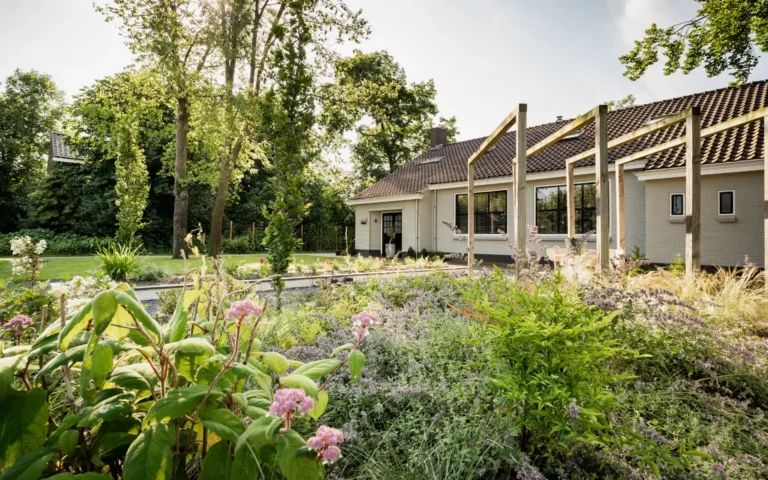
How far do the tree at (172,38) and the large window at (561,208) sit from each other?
45.9ft

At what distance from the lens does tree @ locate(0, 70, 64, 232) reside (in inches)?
1030

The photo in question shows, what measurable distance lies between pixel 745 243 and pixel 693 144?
26.6 feet

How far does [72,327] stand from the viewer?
926mm

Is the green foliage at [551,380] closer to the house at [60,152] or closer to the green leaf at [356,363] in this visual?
the green leaf at [356,363]

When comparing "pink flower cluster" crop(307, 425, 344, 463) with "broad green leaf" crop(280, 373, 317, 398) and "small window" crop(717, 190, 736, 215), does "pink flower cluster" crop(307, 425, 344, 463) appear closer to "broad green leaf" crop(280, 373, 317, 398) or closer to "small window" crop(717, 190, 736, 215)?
"broad green leaf" crop(280, 373, 317, 398)

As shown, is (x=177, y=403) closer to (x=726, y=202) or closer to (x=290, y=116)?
(x=290, y=116)

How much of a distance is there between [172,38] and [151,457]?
17.6 meters

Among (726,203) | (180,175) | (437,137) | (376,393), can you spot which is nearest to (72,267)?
(180,175)

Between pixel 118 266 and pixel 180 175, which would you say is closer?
pixel 118 266

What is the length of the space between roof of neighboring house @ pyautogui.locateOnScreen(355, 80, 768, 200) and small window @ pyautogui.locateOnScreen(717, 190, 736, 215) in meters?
1.02

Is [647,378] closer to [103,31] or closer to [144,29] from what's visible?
[144,29]

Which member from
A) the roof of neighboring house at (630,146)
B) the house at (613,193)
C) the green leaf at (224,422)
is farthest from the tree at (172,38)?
the green leaf at (224,422)

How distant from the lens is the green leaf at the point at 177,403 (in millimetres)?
958

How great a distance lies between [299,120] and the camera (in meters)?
6.56
